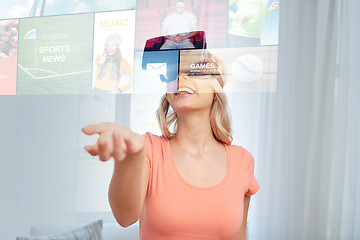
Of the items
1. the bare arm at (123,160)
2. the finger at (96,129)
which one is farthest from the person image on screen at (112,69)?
the finger at (96,129)

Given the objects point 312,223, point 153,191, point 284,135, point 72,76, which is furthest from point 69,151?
point 312,223

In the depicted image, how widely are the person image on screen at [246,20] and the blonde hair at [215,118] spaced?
27 cm

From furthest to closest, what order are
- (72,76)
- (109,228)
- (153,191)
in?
(109,228) → (72,76) → (153,191)

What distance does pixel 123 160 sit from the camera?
0.40m

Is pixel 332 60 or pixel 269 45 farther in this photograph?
pixel 332 60

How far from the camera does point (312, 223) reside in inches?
55.4

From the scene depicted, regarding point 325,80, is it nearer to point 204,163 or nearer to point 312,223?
point 312,223

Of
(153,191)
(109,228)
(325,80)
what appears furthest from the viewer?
(325,80)

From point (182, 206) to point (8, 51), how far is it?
0.77m

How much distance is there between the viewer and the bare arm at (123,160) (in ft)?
1.07

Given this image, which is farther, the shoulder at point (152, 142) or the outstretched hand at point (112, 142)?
the shoulder at point (152, 142)

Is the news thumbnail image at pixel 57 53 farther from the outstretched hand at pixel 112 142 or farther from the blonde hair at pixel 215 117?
the outstretched hand at pixel 112 142

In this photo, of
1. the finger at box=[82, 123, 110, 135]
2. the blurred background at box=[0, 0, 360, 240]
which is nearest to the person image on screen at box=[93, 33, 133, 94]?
the blurred background at box=[0, 0, 360, 240]

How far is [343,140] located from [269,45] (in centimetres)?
59
